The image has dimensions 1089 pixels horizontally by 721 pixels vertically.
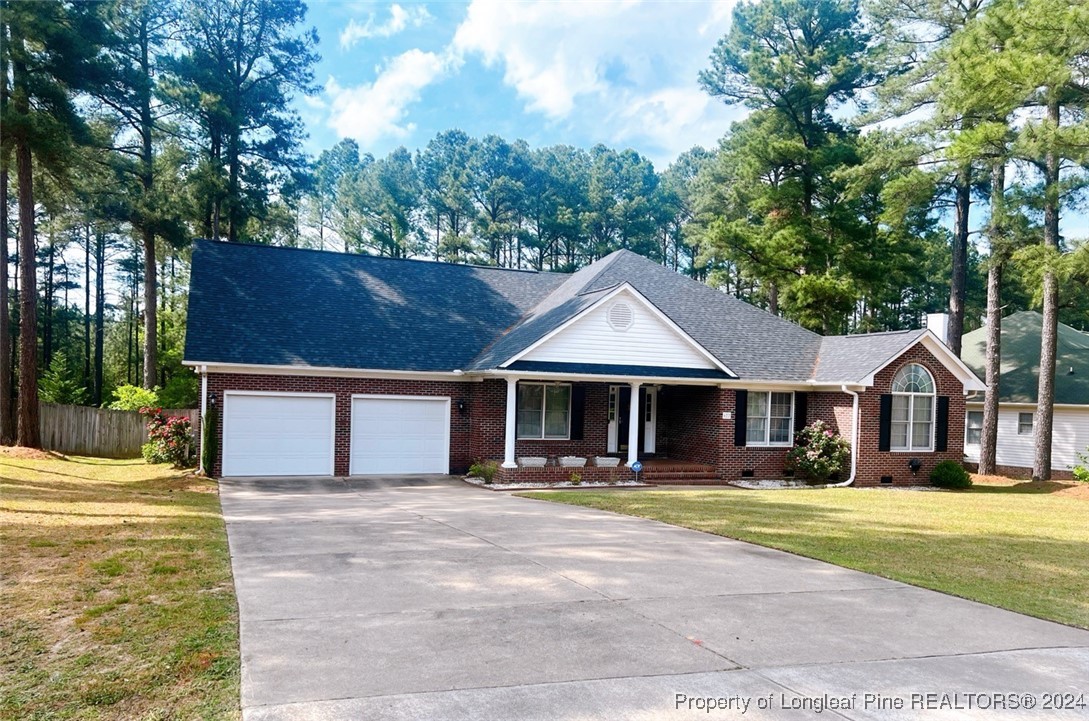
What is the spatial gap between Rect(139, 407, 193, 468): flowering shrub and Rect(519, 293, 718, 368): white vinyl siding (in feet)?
29.7

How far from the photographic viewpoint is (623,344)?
1797cm

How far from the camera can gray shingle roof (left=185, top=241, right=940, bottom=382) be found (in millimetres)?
17656

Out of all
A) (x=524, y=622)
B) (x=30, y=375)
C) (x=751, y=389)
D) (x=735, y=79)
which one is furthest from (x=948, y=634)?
(x=735, y=79)

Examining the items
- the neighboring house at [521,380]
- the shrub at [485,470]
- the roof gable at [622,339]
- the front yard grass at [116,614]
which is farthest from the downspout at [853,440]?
the front yard grass at [116,614]

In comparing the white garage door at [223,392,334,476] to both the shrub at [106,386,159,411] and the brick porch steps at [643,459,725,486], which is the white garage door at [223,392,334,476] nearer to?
the brick porch steps at [643,459,725,486]

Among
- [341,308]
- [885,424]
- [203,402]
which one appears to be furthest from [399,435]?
[885,424]

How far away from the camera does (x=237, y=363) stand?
16.4m

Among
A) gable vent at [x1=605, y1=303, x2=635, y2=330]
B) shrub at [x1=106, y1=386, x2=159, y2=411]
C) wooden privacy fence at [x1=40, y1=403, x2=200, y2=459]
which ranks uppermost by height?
gable vent at [x1=605, y1=303, x2=635, y2=330]

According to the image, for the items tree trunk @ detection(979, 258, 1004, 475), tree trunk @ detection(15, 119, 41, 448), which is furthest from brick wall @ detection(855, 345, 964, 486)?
tree trunk @ detection(15, 119, 41, 448)

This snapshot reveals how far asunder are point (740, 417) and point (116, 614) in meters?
16.0

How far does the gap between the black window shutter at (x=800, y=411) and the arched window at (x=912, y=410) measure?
219 cm

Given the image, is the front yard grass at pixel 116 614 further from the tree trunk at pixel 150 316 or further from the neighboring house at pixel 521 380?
the tree trunk at pixel 150 316

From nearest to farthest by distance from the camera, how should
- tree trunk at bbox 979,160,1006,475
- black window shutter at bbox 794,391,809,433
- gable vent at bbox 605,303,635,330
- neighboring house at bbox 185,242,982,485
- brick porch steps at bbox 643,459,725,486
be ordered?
neighboring house at bbox 185,242,982,485
gable vent at bbox 605,303,635,330
brick porch steps at bbox 643,459,725,486
black window shutter at bbox 794,391,809,433
tree trunk at bbox 979,160,1006,475

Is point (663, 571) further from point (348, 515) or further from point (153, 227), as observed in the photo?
point (153, 227)
